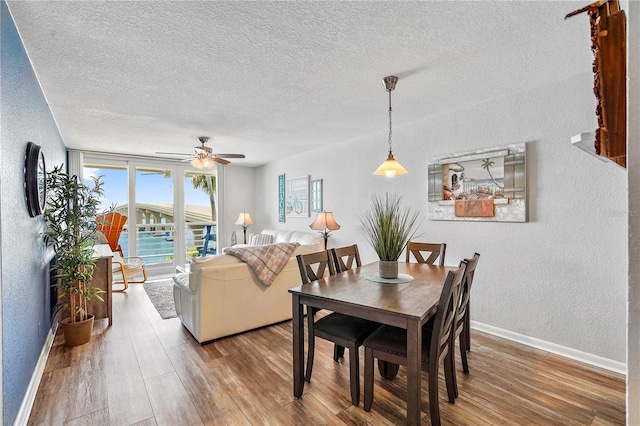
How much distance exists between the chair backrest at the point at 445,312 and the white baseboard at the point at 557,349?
5.08 ft

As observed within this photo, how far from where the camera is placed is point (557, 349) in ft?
8.82

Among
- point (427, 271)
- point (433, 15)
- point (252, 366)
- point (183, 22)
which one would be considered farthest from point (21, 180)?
point (427, 271)

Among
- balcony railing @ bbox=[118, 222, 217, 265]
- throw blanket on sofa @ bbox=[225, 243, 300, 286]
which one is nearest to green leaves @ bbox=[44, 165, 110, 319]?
throw blanket on sofa @ bbox=[225, 243, 300, 286]

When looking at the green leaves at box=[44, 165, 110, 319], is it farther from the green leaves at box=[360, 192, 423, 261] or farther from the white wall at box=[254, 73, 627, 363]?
the white wall at box=[254, 73, 627, 363]

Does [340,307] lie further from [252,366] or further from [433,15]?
[433,15]

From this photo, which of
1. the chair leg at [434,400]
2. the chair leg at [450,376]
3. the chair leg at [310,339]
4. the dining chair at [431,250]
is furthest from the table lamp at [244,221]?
the chair leg at [434,400]

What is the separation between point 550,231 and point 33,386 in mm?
4130

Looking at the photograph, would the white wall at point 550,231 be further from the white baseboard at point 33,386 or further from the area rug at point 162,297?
the white baseboard at point 33,386

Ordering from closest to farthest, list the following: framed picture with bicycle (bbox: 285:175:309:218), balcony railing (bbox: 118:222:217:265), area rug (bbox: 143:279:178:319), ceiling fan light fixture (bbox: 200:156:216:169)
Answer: area rug (bbox: 143:279:178:319)
ceiling fan light fixture (bbox: 200:156:216:169)
framed picture with bicycle (bbox: 285:175:309:218)
balcony railing (bbox: 118:222:217:265)

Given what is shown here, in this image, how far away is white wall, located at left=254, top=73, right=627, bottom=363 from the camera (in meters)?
2.43

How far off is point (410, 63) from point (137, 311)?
4094 mm

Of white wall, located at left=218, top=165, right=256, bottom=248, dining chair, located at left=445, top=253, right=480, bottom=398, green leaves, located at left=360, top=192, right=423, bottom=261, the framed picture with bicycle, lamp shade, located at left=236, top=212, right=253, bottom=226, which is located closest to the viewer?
dining chair, located at left=445, top=253, right=480, bottom=398

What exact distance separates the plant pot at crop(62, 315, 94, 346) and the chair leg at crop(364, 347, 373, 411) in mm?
2705

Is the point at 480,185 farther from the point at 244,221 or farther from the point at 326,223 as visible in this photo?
the point at 244,221
